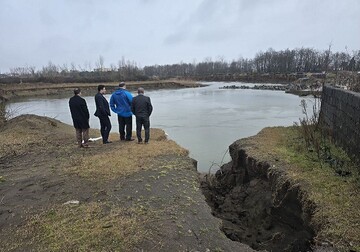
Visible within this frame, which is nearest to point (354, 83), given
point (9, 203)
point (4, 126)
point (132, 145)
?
point (132, 145)

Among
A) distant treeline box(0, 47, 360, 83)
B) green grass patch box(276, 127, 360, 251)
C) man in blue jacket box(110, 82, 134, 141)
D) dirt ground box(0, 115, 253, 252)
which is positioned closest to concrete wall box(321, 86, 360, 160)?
green grass patch box(276, 127, 360, 251)

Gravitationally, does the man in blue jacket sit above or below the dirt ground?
above

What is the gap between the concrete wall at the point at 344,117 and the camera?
6.81m

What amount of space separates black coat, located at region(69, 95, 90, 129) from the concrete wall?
7.14 meters

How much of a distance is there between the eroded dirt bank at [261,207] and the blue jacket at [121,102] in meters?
3.30

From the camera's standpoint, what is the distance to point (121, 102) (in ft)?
30.7

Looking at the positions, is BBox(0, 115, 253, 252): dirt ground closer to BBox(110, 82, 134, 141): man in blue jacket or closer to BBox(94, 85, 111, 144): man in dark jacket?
BBox(94, 85, 111, 144): man in dark jacket

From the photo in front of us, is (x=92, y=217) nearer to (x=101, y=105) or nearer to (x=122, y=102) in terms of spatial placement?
(x=101, y=105)

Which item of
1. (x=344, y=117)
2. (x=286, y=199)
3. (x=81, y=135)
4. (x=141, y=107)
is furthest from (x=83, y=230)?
(x=344, y=117)

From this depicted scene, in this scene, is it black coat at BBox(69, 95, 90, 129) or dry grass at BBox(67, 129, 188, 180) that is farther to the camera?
black coat at BBox(69, 95, 90, 129)

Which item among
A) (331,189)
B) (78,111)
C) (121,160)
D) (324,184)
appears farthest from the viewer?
(78,111)

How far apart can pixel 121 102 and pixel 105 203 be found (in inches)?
188

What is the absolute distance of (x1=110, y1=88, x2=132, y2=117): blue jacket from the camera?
30.6ft

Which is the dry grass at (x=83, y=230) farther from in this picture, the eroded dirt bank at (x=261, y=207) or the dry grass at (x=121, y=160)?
the eroded dirt bank at (x=261, y=207)
